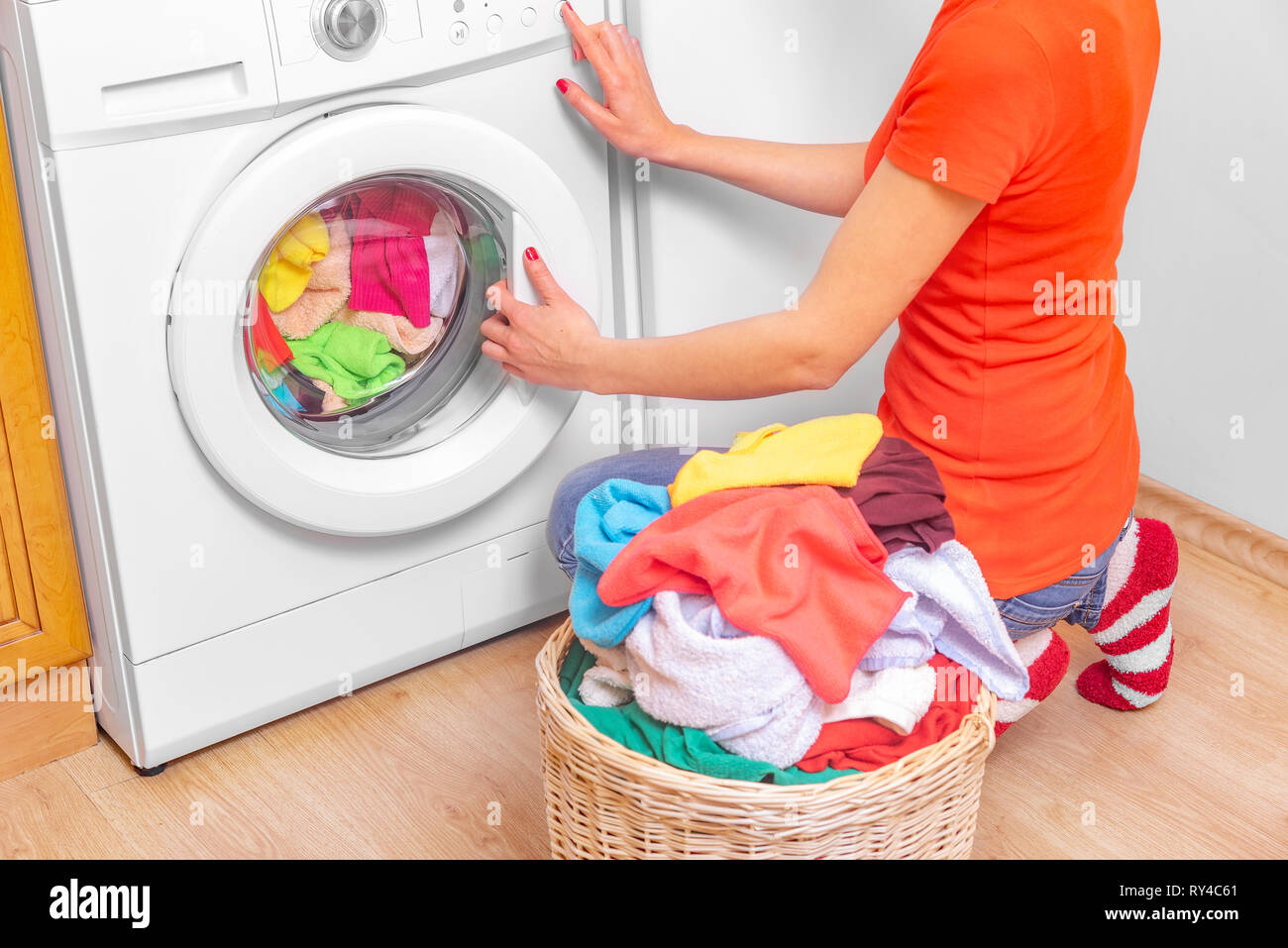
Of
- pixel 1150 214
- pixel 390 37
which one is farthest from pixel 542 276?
pixel 1150 214

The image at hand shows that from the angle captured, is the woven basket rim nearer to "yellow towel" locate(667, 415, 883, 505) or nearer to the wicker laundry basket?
the wicker laundry basket

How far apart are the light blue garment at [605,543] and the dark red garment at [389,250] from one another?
1.16 feet

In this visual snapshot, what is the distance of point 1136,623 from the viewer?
146 centimetres

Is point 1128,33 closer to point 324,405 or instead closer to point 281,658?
point 324,405

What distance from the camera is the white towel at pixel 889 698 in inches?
42.2

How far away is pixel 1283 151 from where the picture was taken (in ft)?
5.21

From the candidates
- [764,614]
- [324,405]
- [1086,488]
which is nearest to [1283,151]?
[1086,488]

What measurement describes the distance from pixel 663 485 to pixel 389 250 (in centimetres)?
36

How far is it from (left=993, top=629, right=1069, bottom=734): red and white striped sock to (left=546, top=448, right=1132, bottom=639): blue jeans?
3 cm

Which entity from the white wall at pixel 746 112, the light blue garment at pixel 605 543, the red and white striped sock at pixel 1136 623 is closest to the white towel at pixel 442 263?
the white wall at pixel 746 112

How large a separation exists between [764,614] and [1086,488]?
1.36 feet

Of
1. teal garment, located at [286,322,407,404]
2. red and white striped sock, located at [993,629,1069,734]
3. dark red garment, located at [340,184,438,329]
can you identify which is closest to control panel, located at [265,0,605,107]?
dark red garment, located at [340,184,438,329]

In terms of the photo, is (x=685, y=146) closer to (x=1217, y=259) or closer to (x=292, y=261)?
(x=292, y=261)

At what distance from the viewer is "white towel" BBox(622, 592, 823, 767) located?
101cm
